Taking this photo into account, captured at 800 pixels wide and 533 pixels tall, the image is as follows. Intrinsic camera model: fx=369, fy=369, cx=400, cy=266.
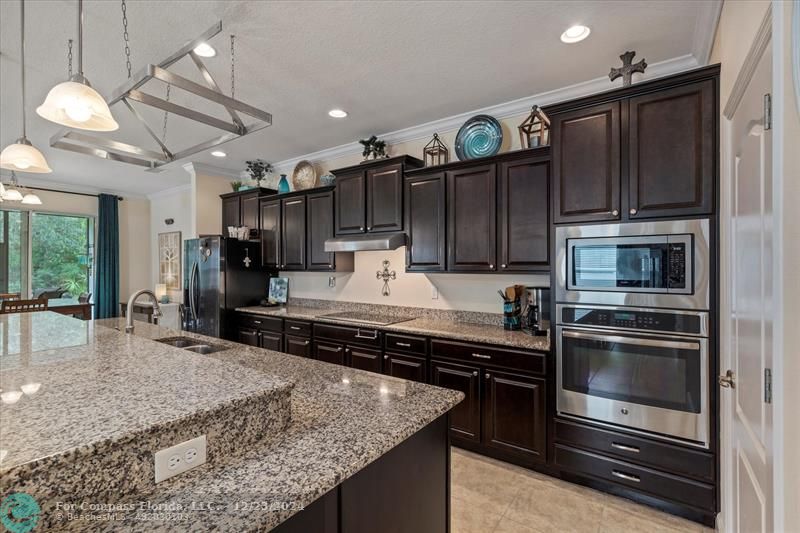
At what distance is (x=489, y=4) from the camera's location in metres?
1.95

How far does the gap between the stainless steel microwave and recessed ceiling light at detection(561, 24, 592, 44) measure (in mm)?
1138

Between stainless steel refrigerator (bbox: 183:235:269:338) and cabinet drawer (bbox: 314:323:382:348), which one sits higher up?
stainless steel refrigerator (bbox: 183:235:269:338)

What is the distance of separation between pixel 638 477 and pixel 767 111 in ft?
6.61

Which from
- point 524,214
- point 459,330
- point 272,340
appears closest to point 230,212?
point 272,340

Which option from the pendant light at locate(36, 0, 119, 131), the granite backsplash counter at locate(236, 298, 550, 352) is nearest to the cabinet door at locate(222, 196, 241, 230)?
the granite backsplash counter at locate(236, 298, 550, 352)

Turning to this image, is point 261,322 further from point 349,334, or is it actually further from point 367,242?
point 367,242

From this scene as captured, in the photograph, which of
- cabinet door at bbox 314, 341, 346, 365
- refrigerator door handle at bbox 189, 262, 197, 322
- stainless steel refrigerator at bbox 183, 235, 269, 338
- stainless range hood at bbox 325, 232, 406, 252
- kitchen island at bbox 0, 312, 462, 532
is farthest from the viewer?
refrigerator door handle at bbox 189, 262, 197, 322

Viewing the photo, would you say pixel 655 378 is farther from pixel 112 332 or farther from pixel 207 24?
pixel 207 24

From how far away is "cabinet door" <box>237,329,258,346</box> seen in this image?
170 inches

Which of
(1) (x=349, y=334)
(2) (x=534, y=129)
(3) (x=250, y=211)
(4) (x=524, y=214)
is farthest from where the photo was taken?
(3) (x=250, y=211)

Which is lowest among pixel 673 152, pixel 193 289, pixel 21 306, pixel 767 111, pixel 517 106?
pixel 21 306

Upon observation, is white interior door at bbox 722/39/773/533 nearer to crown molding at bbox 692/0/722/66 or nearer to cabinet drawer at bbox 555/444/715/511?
cabinet drawer at bbox 555/444/715/511

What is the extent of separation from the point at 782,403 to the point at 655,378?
4.09ft

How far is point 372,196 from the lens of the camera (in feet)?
12.0
